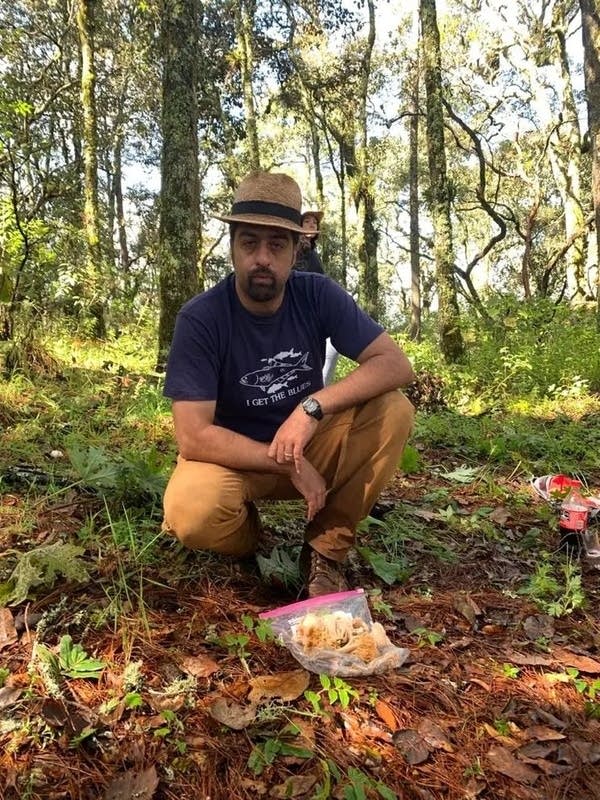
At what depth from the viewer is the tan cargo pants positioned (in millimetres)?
2420

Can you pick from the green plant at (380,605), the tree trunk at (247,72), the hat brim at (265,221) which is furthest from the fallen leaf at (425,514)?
the tree trunk at (247,72)

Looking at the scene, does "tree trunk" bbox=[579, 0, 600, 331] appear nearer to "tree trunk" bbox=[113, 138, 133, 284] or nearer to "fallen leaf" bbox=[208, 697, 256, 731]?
"fallen leaf" bbox=[208, 697, 256, 731]

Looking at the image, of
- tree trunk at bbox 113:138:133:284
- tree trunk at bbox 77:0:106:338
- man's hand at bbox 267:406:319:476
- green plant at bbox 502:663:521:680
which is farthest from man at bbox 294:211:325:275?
tree trunk at bbox 113:138:133:284

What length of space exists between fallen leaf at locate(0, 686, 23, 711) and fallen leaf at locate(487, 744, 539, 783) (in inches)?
52.1

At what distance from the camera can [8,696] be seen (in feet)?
5.39

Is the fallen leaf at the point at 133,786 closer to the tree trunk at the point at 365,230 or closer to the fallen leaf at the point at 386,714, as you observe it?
the fallen leaf at the point at 386,714

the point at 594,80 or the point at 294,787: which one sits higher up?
→ the point at 594,80

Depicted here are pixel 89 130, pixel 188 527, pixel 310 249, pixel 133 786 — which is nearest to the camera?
pixel 133 786

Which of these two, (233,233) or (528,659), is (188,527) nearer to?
(233,233)

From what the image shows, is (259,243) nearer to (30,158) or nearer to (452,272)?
(30,158)

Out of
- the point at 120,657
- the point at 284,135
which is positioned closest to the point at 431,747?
the point at 120,657

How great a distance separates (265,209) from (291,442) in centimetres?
94

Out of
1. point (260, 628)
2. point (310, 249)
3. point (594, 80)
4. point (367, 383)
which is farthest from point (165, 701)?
point (594, 80)

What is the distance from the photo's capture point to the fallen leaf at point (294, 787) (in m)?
1.49
